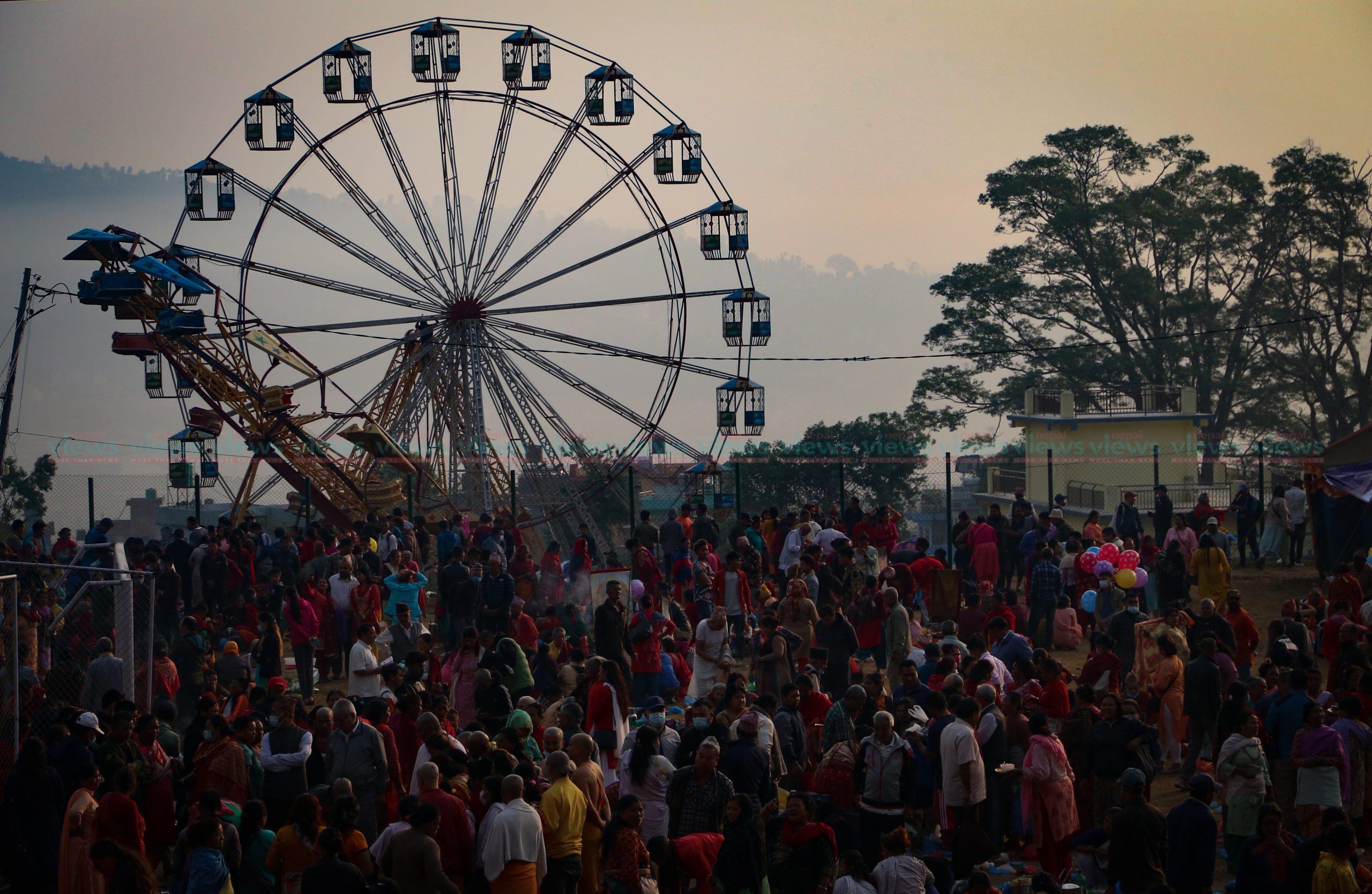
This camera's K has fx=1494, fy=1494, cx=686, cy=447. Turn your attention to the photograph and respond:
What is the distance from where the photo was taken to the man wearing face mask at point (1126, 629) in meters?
14.4

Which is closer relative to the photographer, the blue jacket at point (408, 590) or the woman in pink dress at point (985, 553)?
the blue jacket at point (408, 590)

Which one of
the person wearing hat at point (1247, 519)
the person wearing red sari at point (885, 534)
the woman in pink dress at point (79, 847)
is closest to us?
the woman in pink dress at point (79, 847)

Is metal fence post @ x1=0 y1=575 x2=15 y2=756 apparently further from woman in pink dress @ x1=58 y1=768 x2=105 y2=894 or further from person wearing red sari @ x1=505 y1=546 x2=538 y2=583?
person wearing red sari @ x1=505 y1=546 x2=538 y2=583

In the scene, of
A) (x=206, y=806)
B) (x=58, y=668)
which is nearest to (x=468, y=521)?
(x=58, y=668)

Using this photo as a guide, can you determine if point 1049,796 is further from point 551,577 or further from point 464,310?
point 464,310

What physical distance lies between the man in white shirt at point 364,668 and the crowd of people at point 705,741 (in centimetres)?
3

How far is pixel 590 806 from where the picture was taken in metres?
9.84

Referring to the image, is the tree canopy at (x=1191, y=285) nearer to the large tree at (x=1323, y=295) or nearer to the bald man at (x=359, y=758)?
the large tree at (x=1323, y=295)

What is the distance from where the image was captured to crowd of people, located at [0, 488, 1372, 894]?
9.23m

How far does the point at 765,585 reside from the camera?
1827 centimetres

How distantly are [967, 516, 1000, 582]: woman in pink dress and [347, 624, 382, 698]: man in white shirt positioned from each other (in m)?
8.48

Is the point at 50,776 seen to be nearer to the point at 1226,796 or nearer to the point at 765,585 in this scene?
the point at 1226,796

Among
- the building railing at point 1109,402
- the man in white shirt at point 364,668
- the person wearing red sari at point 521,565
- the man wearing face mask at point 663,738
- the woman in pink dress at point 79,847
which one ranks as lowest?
the woman in pink dress at point 79,847

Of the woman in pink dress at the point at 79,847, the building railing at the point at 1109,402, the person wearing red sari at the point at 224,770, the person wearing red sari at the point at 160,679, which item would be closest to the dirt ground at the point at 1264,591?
the person wearing red sari at the point at 160,679
